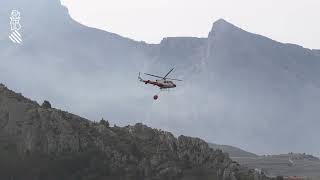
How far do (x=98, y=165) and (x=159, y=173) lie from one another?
566 inches

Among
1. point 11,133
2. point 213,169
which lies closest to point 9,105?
point 11,133

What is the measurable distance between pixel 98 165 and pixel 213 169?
27.9 m

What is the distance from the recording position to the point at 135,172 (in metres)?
147

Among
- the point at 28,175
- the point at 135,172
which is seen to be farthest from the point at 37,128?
the point at 135,172

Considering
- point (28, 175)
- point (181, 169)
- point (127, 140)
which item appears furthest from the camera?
point (127, 140)

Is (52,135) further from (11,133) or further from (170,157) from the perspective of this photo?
(170,157)

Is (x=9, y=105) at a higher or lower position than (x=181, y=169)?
higher

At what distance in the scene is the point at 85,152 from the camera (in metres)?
152

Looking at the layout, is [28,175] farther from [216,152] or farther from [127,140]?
[216,152]

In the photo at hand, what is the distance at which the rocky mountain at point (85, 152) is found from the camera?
477 ft

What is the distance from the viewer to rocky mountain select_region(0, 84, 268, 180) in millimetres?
145250

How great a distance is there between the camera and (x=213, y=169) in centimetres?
15362

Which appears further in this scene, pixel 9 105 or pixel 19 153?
pixel 9 105

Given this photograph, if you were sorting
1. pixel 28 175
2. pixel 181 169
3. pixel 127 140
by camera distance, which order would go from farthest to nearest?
1. pixel 127 140
2. pixel 181 169
3. pixel 28 175
